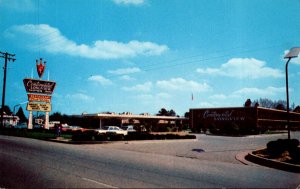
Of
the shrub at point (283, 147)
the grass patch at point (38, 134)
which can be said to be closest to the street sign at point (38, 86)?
the grass patch at point (38, 134)

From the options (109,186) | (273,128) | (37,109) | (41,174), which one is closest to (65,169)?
(41,174)

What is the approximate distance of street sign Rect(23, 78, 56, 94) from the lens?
3922 cm

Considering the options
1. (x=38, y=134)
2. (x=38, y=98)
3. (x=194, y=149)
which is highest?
(x=38, y=98)

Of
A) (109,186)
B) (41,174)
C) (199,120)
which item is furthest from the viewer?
(199,120)

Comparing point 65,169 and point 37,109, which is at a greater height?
point 37,109

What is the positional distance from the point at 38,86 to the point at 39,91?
2.30 feet

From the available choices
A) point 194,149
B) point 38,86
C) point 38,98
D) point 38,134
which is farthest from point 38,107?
point 194,149

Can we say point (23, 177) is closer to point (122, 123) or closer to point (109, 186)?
point (109, 186)

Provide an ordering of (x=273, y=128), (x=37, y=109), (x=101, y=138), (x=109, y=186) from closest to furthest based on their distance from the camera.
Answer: (x=109, y=186) → (x=101, y=138) → (x=37, y=109) → (x=273, y=128)

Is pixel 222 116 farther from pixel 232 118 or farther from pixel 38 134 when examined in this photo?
pixel 38 134

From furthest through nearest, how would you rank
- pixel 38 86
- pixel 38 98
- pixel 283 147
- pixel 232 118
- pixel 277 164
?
pixel 232 118, pixel 38 86, pixel 38 98, pixel 283 147, pixel 277 164

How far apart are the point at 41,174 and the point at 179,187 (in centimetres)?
483

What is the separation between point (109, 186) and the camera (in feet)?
26.9

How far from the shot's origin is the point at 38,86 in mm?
39969
